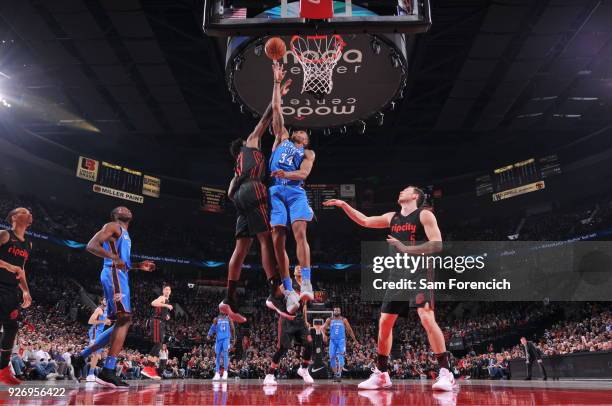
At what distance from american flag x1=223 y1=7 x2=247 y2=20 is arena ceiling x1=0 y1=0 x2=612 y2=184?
25.0ft

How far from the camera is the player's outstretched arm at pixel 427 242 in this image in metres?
5.46

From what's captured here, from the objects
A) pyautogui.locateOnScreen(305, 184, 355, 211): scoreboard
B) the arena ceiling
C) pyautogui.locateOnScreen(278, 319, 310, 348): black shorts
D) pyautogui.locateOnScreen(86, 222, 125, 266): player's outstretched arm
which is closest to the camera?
pyautogui.locateOnScreen(86, 222, 125, 266): player's outstretched arm

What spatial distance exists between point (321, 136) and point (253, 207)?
18083 millimetres

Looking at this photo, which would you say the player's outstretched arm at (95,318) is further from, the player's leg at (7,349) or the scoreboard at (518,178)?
the scoreboard at (518,178)

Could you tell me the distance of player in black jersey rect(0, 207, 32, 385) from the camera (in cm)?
578

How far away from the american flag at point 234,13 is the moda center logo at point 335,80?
2.29m

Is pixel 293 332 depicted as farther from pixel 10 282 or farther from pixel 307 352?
pixel 10 282

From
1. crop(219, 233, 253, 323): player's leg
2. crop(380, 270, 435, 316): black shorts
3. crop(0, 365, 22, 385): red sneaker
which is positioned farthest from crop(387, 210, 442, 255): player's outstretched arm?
crop(0, 365, 22, 385): red sneaker

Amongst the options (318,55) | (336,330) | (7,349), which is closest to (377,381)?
(7,349)

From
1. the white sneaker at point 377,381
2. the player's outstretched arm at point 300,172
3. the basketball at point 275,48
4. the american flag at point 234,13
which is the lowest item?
the white sneaker at point 377,381

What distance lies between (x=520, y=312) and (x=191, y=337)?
15167 millimetres

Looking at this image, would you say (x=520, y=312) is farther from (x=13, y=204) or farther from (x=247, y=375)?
(x=13, y=204)

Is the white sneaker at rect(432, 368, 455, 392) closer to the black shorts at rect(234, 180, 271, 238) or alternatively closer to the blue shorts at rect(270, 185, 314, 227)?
the blue shorts at rect(270, 185, 314, 227)

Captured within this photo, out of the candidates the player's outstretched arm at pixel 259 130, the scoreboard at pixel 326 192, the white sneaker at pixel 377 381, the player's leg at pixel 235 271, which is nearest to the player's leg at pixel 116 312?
the player's leg at pixel 235 271
